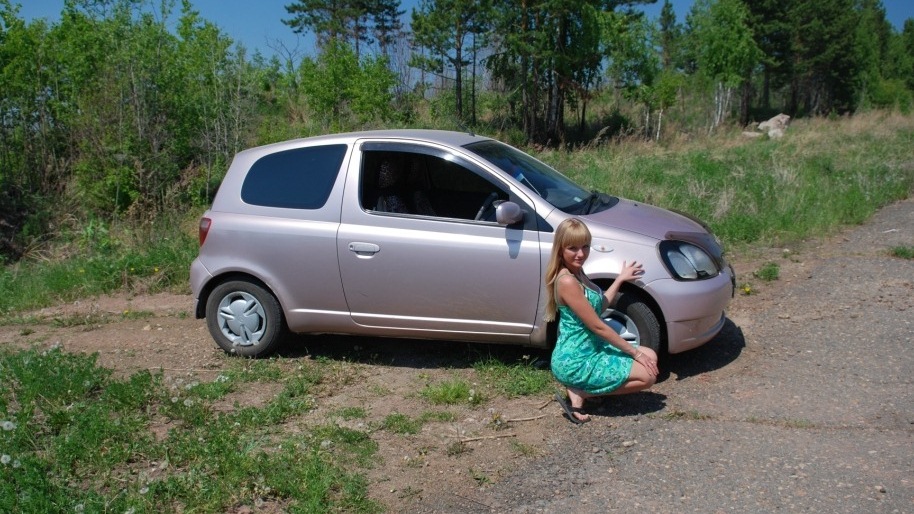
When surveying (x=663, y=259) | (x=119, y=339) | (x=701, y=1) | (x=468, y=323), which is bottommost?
(x=119, y=339)

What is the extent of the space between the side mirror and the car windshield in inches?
13.8

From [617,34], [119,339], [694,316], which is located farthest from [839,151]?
[119,339]

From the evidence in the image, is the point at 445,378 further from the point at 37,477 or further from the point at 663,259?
the point at 37,477

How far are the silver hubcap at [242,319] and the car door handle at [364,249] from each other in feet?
3.41

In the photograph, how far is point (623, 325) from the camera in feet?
19.2

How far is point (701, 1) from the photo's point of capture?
117 feet

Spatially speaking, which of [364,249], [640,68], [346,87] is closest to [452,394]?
[364,249]

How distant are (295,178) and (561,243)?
2.58 meters

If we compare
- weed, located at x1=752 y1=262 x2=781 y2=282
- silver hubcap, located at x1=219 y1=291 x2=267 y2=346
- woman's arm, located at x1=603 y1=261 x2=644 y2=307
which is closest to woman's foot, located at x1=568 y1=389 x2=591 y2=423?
woman's arm, located at x1=603 y1=261 x2=644 y2=307

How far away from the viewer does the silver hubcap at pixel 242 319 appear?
6.68 metres

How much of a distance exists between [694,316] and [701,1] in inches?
1316

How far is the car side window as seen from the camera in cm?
644

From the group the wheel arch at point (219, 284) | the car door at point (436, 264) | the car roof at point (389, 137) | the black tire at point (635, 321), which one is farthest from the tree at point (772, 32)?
the wheel arch at point (219, 284)

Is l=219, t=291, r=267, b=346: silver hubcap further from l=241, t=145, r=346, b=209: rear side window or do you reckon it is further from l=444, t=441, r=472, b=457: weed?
l=444, t=441, r=472, b=457: weed
